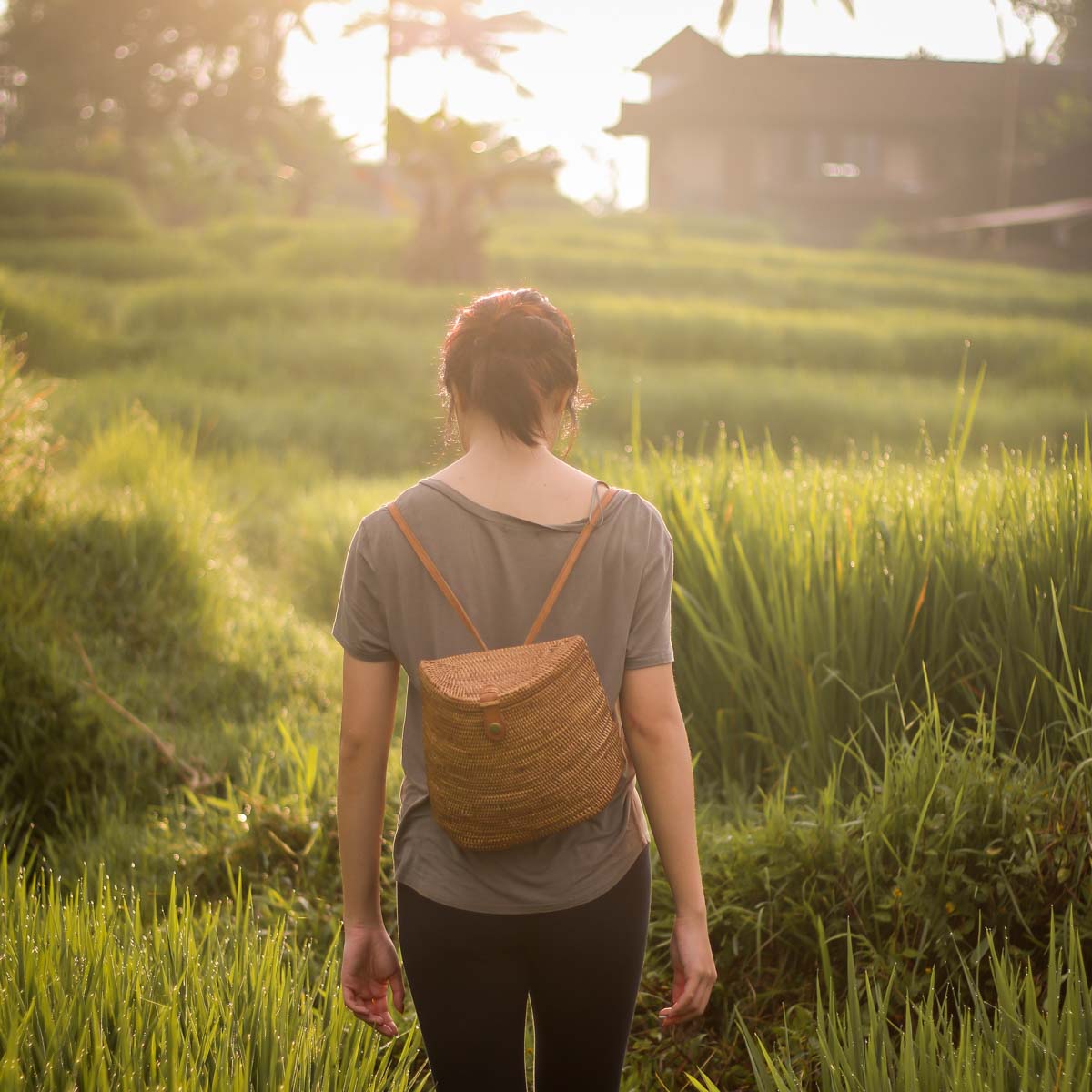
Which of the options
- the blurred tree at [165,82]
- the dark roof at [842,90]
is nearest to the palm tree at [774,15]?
the dark roof at [842,90]

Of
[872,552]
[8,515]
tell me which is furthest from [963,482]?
[8,515]

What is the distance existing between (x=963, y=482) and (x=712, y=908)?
207 centimetres

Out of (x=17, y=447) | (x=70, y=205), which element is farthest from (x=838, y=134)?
(x=17, y=447)

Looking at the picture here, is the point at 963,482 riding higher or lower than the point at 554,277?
lower

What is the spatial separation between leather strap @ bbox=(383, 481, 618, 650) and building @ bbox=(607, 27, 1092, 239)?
31.9 m

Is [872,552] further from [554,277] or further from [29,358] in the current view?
[554,277]

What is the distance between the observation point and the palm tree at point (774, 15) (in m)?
37.4

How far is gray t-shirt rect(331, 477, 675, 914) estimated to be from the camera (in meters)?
1.60

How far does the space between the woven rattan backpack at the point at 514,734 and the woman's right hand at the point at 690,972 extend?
0.84 ft

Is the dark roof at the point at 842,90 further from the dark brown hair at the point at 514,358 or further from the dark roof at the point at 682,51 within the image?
the dark brown hair at the point at 514,358

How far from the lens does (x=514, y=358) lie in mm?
1590

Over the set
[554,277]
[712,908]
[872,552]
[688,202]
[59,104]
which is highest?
[59,104]

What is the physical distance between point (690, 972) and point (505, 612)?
59 centimetres

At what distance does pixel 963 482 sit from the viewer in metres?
4.20
